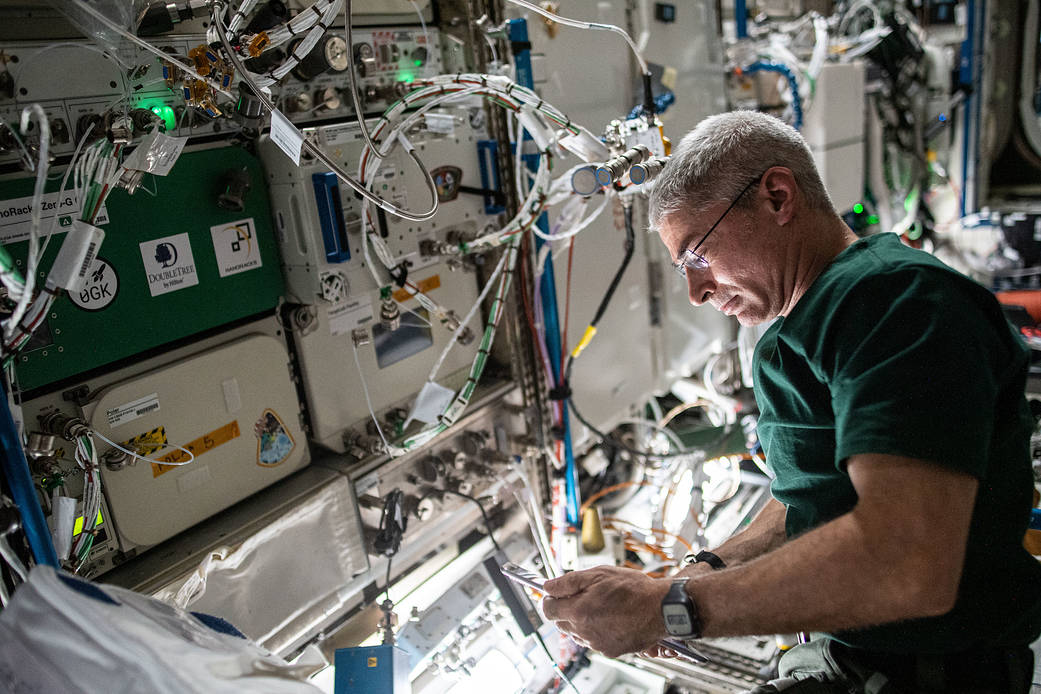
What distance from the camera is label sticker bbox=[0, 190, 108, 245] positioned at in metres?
1.30

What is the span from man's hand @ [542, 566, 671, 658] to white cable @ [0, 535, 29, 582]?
87 cm

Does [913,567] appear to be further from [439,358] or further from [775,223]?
[439,358]

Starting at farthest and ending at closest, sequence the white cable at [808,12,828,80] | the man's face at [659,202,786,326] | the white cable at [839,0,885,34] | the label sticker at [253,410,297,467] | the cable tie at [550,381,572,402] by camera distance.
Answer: the white cable at [839,0,885,34] → the white cable at [808,12,828,80] → the cable tie at [550,381,572,402] → the label sticker at [253,410,297,467] → the man's face at [659,202,786,326]

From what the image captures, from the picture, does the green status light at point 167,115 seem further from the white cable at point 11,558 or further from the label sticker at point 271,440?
the white cable at point 11,558

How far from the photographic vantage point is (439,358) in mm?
2150

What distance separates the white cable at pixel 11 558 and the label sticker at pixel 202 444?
1.21ft

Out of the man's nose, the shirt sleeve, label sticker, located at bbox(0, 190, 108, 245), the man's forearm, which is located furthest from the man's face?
label sticker, located at bbox(0, 190, 108, 245)

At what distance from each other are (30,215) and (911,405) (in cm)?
146

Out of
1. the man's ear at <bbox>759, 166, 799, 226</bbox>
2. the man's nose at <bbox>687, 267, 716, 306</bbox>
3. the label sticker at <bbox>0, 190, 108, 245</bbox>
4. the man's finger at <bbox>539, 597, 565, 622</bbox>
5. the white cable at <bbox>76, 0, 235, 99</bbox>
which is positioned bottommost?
the man's finger at <bbox>539, 597, 565, 622</bbox>

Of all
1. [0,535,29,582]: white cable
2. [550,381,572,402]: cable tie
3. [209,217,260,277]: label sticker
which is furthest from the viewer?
[550,381,572,402]: cable tie

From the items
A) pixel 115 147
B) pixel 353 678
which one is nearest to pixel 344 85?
pixel 115 147

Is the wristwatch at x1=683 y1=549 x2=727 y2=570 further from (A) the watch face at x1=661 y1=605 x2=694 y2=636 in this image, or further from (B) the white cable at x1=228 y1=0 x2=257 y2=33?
(B) the white cable at x1=228 y1=0 x2=257 y2=33

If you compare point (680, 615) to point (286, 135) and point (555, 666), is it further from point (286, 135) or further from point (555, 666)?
point (286, 135)

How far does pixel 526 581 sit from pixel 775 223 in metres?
0.94
